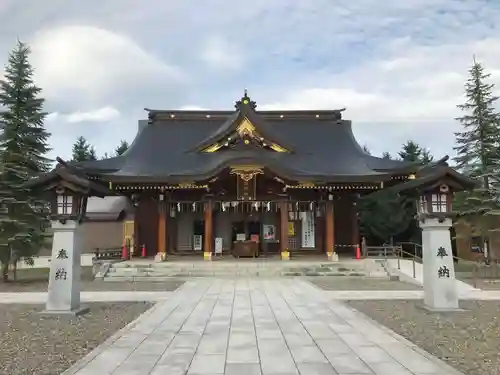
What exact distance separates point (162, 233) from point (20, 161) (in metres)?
6.74

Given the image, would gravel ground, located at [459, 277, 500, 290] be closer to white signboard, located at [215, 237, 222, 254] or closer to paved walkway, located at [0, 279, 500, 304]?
paved walkway, located at [0, 279, 500, 304]

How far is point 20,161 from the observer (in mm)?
18156

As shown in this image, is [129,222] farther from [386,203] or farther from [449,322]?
[449,322]

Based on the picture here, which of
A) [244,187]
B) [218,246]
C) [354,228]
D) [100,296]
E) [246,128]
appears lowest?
[100,296]

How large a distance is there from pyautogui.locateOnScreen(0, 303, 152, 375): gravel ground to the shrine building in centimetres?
985

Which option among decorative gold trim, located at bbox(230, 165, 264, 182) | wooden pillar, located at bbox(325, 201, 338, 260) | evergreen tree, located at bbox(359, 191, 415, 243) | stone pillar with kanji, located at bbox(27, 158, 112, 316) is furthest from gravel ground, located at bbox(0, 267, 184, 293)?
evergreen tree, located at bbox(359, 191, 415, 243)

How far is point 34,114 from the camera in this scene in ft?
62.2

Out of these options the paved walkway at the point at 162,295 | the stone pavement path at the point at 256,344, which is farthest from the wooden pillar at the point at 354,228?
the stone pavement path at the point at 256,344

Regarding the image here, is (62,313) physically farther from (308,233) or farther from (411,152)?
(411,152)

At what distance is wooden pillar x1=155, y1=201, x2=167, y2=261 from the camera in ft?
69.2

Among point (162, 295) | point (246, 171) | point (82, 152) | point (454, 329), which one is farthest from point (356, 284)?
point (82, 152)

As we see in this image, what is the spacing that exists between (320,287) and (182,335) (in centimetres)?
804

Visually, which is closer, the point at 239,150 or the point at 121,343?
the point at 121,343

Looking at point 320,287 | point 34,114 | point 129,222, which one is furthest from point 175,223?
point 320,287
